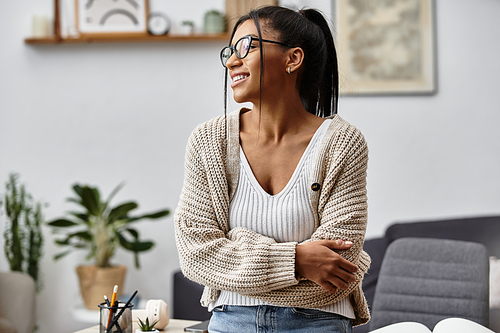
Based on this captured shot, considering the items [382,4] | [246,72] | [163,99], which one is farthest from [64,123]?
[246,72]

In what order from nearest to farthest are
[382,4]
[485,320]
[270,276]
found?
[270,276]
[485,320]
[382,4]

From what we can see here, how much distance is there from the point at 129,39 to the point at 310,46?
7.35ft

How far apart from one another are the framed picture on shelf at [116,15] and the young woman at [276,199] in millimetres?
2166

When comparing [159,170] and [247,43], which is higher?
[247,43]

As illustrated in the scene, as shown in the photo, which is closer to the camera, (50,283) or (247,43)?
(247,43)

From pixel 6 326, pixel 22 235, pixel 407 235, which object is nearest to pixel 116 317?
pixel 6 326

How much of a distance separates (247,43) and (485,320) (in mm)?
1456

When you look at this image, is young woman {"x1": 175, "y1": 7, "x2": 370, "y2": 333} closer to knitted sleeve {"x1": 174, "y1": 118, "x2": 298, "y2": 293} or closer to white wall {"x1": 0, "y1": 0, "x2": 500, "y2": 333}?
knitted sleeve {"x1": 174, "y1": 118, "x2": 298, "y2": 293}

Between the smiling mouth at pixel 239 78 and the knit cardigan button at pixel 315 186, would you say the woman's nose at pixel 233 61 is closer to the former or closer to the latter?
the smiling mouth at pixel 239 78

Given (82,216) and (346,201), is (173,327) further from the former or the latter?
(82,216)

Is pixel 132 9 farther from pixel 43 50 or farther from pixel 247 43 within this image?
pixel 247 43

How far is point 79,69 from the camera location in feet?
11.2

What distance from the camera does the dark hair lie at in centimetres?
127

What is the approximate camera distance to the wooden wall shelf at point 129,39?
10.7 ft
